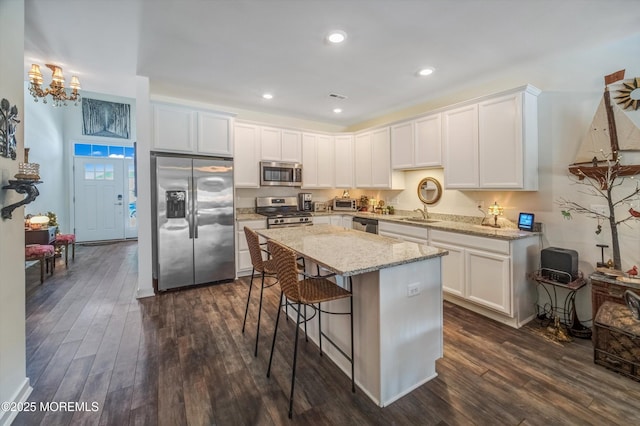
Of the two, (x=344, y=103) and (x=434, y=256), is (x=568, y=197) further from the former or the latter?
(x=344, y=103)

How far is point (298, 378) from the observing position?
2020 millimetres

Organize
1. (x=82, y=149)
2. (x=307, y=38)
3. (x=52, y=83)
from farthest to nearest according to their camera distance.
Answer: (x=82, y=149) < (x=52, y=83) < (x=307, y=38)

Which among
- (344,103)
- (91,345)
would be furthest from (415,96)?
(91,345)

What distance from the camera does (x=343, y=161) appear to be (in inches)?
211

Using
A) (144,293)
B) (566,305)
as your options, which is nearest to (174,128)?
(144,293)

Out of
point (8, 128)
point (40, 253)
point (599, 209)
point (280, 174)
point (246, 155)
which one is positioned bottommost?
point (40, 253)

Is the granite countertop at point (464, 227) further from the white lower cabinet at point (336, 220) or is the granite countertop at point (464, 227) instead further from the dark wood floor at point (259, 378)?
the dark wood floor at point (259, 378)

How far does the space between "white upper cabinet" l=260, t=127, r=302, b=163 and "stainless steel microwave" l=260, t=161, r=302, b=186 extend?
0.11 meters

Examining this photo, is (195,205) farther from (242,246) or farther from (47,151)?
(47,151)

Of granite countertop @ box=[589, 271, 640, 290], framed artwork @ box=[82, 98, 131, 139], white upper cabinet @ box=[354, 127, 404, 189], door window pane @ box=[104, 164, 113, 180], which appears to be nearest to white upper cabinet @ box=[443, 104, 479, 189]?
white upper cabinet @ box=[354, 127, 404, 189]

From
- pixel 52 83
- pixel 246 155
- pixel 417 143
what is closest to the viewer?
pixel 52 83

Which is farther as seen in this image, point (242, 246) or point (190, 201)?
point (242, 246)

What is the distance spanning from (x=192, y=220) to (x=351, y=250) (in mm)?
2680

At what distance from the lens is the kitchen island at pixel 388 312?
1.75 metres
